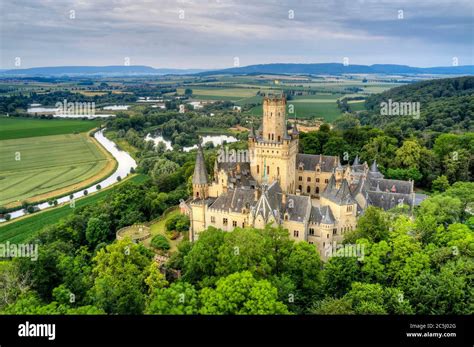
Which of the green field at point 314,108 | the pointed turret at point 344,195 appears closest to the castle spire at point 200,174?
the pointed turret at point 344,195

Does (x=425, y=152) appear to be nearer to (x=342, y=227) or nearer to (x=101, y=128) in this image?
(x=342, y=227)

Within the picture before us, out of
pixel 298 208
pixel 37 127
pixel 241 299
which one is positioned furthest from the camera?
pixel 37 127


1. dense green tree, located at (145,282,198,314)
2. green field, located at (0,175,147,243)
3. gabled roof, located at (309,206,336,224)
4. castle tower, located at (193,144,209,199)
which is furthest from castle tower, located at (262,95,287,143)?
green field, located at (0,175,147,243)

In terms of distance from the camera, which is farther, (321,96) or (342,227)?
(321,96)

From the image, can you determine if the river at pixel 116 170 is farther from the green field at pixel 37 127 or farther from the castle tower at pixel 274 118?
the castle tower at pixel 274 118

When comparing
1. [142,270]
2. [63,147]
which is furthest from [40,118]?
[142,270]

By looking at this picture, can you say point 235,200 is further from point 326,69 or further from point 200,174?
point 326,69

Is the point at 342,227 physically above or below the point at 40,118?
below

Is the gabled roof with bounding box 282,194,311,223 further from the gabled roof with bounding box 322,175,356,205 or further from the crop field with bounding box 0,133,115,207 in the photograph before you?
the crop field with bounding box 0,133,115,207

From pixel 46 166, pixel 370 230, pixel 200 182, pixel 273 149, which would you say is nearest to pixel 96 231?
pixel 200 182
